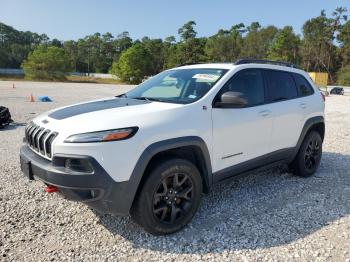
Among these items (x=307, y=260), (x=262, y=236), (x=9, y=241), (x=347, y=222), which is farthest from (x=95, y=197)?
(x=347, y=222)

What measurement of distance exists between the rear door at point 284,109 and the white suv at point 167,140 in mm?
16

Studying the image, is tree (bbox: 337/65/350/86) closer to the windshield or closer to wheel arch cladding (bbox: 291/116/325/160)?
wheel arch cladding (bbox: 291/116/325/160)

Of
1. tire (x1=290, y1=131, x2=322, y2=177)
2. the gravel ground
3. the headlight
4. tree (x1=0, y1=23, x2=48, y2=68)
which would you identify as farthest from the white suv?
tree (x1=0, y1=23, x2=48, y2=68)

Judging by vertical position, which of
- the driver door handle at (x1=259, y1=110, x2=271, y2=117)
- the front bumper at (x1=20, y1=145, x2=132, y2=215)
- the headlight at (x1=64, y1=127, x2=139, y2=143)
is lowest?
the front bumper at (x1=20, y1=145, x2=132, y2=215)

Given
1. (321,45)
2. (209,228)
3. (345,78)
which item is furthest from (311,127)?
(321,45)

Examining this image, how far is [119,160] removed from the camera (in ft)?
10.2

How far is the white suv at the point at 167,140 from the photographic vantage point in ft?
10.2

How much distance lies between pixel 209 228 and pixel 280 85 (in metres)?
2.45

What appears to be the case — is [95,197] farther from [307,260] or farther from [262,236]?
[307,260]

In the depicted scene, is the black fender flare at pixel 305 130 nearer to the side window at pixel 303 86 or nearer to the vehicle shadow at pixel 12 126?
the side window at pixel 303 86

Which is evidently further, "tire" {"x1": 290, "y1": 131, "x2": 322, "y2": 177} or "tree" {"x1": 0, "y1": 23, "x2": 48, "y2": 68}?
"tree" {"x1": 0, "y1": 23, "x2": 48, "y2": 68}

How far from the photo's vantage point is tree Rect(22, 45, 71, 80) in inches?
2820

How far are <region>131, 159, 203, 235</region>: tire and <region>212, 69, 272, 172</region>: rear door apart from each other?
1.42ft

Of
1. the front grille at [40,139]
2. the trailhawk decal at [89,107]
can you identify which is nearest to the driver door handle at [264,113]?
the trailhawk decal at [89,107]
